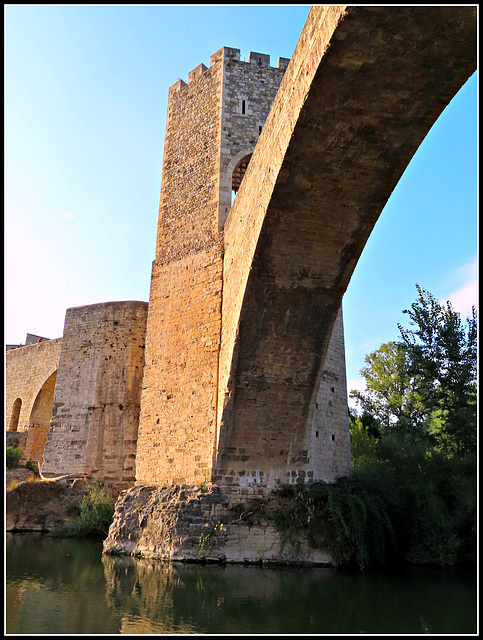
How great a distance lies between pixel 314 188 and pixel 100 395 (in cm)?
783

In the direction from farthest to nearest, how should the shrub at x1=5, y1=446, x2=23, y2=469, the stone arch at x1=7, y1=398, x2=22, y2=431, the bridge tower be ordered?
the stone arch at x1=7, y1=398, x2=22, y2=431 < the shrub at x1=5, y1=446, x2=23, y2=469 < the bridge tower

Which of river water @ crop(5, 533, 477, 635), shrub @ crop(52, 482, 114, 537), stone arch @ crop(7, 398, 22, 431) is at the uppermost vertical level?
stone arch @ crop(7, 398, 22, 431)

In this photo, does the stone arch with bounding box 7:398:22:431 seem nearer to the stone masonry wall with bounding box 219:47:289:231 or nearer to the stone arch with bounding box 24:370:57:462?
the stone arch with bounding box 24:370:57:462

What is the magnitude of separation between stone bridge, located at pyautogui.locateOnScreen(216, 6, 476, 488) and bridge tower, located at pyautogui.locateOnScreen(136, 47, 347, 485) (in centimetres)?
55

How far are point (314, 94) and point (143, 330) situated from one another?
8.40 meters

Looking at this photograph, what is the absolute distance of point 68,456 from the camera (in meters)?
11.5

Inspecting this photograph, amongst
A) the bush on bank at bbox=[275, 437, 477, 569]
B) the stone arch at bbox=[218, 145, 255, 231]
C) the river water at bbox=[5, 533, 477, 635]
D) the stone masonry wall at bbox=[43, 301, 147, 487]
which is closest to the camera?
the river water at bbox=[5, 533, 477, 635]

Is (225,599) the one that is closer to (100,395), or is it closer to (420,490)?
(420,490)

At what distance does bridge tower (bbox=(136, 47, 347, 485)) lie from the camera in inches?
332

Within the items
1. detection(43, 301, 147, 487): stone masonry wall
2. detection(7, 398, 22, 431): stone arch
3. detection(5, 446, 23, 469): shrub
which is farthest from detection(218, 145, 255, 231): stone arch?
detection(7, 398, 22, 431): stone arch

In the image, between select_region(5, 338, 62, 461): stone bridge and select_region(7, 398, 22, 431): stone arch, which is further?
select_region(7, 398, 22, 431): stone arch

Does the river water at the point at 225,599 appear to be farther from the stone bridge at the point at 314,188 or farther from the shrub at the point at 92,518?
the shrub at the point at 92,518

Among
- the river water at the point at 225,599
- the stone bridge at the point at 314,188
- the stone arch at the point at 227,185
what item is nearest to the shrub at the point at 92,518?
Answer: the river water at the point at 225,599

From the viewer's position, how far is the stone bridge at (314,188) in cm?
403
